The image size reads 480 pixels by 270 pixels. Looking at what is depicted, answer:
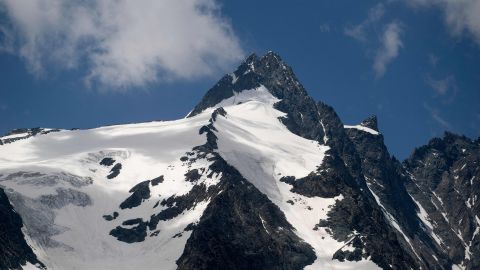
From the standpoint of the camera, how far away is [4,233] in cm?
19900

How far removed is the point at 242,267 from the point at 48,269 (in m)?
47.4

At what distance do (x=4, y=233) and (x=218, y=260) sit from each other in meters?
53.4

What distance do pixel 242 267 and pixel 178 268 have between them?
51.4ft

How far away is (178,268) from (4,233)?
43847mm

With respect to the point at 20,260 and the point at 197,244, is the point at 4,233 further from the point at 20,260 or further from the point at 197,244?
the point at 197,244

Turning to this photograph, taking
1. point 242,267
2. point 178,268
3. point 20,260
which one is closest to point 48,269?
point 20,260

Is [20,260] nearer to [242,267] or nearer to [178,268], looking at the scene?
[178,268]

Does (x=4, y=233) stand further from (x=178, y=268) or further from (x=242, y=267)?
(x=242, y=267)

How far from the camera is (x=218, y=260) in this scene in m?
194

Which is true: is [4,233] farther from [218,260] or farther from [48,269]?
[218,260]

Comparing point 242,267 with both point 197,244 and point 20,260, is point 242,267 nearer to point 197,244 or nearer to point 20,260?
point 197,244

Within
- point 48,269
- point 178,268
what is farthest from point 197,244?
point 48,269

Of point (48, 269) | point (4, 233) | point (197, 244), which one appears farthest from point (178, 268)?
point (4, 233)

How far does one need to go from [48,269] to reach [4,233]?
1424 centimetres
